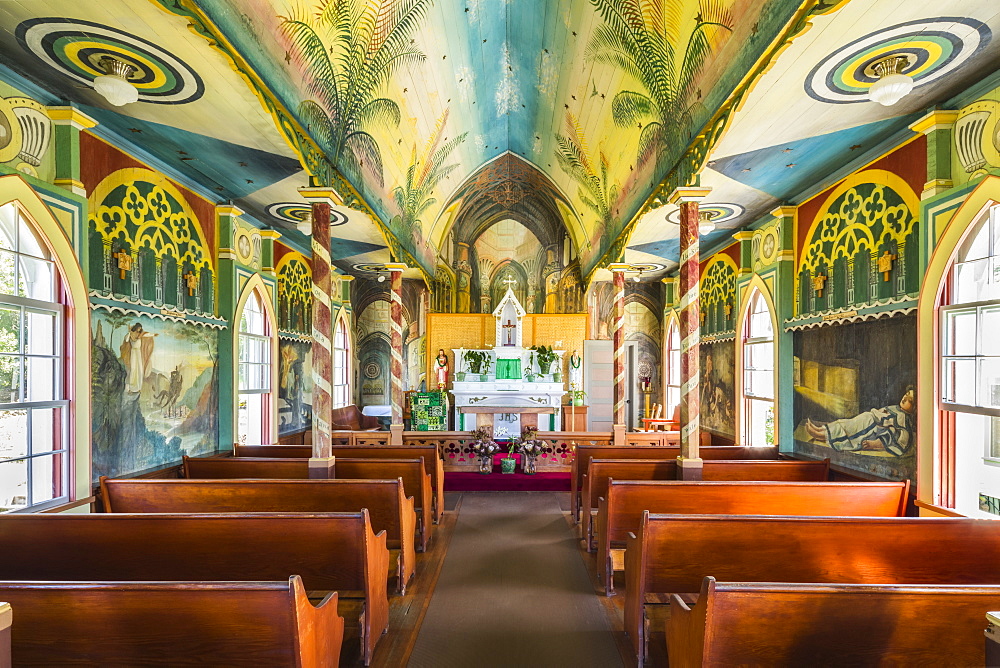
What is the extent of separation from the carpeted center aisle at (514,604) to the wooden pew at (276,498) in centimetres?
61

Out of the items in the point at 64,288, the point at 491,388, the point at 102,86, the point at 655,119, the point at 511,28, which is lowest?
the point at 491,388

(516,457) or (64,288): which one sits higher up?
(64,288)

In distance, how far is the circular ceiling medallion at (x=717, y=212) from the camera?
6.99 metres

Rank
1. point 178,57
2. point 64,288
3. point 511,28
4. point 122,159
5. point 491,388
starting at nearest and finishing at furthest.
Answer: point 178,57 → point 64,288 → point 122,159 → point 511,28 → point 491,388

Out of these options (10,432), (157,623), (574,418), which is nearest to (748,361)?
(574,418)

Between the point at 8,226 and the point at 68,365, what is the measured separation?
1098mm

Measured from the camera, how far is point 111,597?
2047mm

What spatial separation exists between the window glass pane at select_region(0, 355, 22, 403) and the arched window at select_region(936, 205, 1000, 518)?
703 centimetres

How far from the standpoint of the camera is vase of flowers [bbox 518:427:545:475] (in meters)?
7.55

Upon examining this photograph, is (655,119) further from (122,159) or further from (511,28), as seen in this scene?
(122,159)

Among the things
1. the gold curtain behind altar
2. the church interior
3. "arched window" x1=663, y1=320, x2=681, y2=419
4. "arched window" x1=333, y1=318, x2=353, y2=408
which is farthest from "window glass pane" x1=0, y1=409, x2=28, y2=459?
"arched window" x1=663, y1=320, x2=681, y2=419

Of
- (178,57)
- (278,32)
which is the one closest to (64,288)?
(178,57)

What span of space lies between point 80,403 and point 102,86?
8.05 ft

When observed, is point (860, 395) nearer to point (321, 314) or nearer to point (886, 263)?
point (886, 263)
